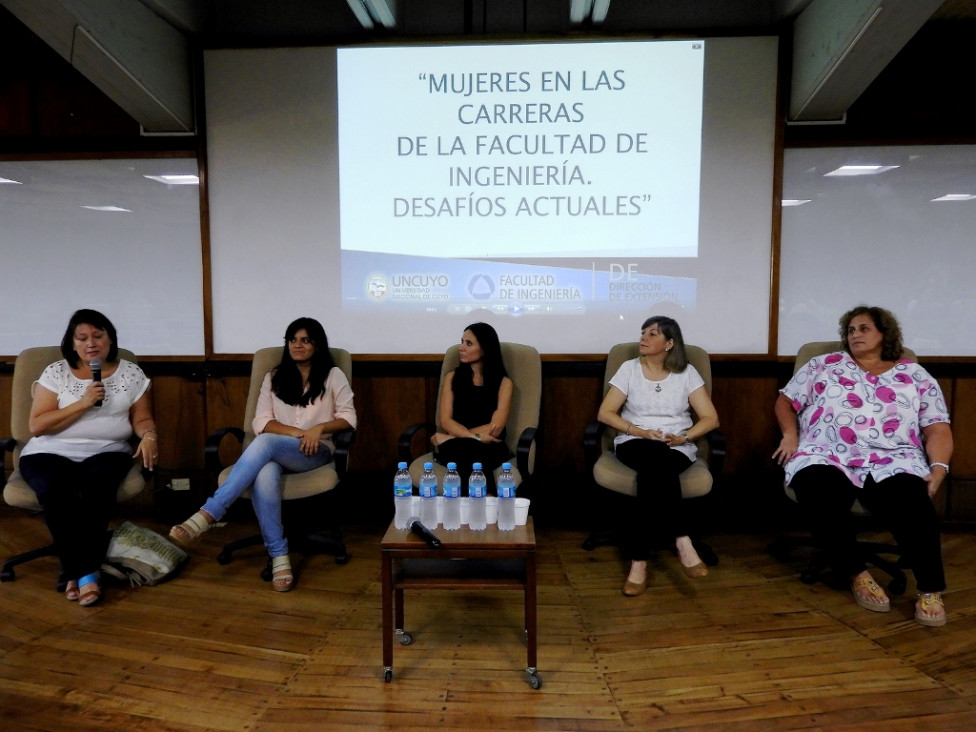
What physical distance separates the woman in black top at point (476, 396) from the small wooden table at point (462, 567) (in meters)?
0.93

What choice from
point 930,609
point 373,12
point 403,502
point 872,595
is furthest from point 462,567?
point 373,12

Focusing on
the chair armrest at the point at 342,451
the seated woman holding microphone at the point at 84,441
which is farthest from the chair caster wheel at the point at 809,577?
the seated woman holding microphone at the point at 84,441

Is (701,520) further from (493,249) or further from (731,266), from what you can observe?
(493,249)

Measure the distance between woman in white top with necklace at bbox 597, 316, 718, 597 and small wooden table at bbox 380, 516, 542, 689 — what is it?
2.77 feet

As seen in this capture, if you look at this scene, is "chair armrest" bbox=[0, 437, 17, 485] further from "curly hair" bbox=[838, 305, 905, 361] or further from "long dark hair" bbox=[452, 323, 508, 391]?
"curly hair" bbox=[838, 305, 905, 361]

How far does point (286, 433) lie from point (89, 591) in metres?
0.99

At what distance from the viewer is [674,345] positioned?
9.85 feet

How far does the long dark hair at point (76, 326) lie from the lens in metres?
2.81

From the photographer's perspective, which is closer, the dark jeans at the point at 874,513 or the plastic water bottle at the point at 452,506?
the plastic water bottle at the point at 452,506

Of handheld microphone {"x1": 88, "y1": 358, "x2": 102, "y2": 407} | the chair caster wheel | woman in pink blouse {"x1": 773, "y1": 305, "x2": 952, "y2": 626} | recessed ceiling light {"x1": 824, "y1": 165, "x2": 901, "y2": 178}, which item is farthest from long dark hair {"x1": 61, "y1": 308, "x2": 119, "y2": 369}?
recessed ceiling light {"x1": 824, "y1": 165, "x2": 901, "y2": 178}

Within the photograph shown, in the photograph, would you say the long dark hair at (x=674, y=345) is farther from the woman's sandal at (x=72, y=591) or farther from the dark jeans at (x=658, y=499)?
the woman's sandal at (x=72, y=591)

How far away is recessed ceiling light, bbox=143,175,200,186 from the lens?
3.58 metres

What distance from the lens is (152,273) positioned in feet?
11.9

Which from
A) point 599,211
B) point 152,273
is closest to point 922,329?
point 599,211
